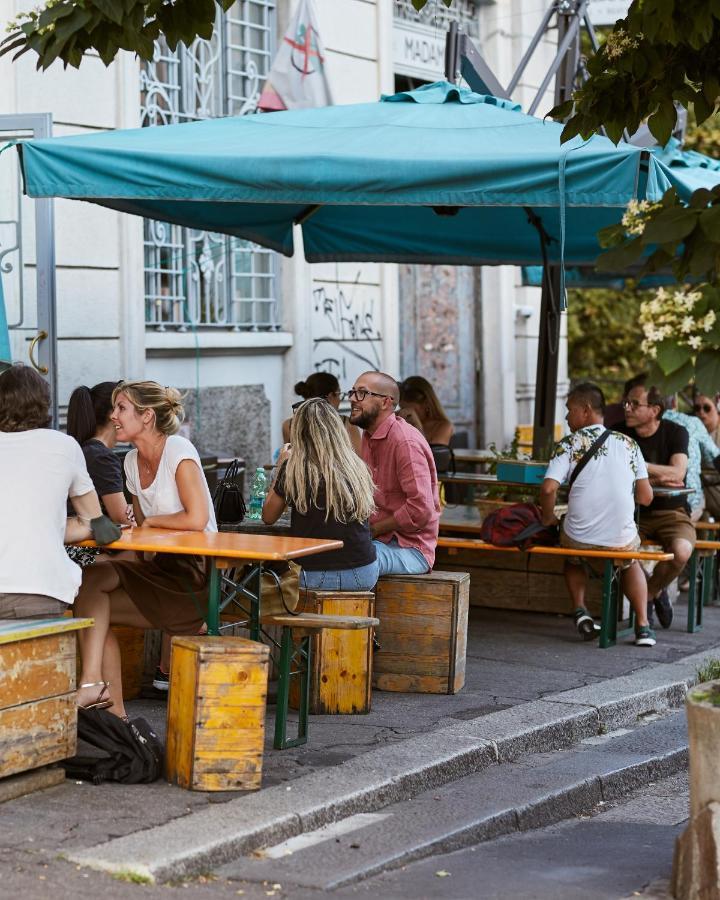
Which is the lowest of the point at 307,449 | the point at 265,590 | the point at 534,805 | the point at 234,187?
the point at 534,805

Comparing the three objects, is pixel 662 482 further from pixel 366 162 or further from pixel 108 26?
pixel 108 26

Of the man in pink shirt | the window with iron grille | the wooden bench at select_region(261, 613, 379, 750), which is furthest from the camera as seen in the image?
the window with iron grille

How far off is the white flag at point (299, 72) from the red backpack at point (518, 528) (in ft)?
11.8

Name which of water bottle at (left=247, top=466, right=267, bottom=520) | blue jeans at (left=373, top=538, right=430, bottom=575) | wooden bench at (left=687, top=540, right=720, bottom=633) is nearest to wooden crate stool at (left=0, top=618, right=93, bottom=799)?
blue jeans at (left=373, top=538, right=430, bottom=575)

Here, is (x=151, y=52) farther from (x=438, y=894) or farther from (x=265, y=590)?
(x=438, y=894)

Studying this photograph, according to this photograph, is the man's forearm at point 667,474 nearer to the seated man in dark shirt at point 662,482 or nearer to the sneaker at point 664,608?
the seated man in dark shirt at point 662,482

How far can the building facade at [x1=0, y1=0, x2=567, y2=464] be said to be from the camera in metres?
10.8

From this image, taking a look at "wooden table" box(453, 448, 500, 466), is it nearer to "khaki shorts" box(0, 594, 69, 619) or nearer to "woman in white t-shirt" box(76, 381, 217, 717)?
"woman in white t-shirt" box(76, 381, 217, 717)

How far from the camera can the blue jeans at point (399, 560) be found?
7.61 meters

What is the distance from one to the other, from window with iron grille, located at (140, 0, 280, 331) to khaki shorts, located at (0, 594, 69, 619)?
638 centimetres

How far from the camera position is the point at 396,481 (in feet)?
26.1

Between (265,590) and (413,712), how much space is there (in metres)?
1.04

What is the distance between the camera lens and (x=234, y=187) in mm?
7547

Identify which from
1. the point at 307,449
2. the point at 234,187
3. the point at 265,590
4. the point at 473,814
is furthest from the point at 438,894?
the point at 234,187
